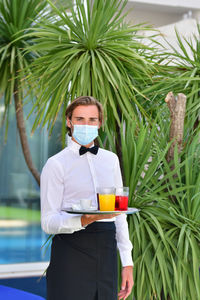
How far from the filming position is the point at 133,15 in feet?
23.8

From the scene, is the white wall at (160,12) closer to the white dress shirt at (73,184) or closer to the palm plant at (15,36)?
the palm plant at (15,36)

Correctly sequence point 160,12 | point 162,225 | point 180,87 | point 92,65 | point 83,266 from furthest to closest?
1. point 160,12
2. point 180,87
3. point 92,65
4. point 162,225
5. point 83,266

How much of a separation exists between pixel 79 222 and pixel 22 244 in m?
3.33

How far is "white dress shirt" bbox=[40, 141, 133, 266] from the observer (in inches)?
73.7

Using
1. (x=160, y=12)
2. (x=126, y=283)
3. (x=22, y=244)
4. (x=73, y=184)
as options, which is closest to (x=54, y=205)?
(x=73, y=184)

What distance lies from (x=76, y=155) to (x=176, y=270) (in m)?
1.22

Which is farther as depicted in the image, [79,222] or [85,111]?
[85,111]

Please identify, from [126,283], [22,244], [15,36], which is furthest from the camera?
[22,244]

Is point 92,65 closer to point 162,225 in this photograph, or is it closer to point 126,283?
point 162,225

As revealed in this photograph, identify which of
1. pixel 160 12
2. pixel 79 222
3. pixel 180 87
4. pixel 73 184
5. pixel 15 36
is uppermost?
pixel 160 12

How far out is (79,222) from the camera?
6.04 ft

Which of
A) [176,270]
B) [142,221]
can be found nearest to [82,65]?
[142,221]

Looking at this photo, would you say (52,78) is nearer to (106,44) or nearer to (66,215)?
(106,44)

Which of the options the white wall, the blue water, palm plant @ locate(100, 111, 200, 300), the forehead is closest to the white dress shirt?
the forehead
